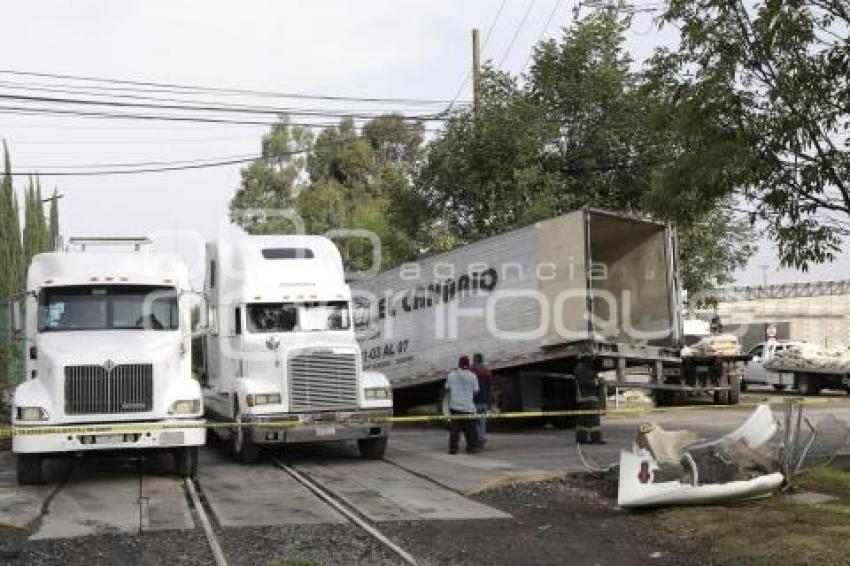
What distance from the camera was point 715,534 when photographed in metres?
9.15

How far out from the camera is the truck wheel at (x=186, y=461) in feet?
45.1

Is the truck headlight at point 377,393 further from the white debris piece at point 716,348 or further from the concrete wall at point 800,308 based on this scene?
the concrete wall at point 800,308

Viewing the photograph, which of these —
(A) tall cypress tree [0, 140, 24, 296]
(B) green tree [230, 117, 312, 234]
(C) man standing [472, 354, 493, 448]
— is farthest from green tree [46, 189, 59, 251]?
(C) man standing [472, 354, 493, 448]

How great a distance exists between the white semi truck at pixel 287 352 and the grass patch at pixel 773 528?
250 inches

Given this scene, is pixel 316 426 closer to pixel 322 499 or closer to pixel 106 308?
pixel 322 499

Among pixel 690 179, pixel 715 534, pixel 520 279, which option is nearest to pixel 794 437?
pixel 715 534

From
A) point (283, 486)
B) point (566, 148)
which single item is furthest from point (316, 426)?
point (566, 148)

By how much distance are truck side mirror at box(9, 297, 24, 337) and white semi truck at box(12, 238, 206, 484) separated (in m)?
0.02

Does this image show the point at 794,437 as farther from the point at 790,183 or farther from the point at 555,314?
the point at 555,314

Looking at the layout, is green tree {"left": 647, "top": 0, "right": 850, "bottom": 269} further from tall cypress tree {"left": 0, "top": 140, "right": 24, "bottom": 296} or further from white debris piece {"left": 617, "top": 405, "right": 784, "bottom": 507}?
tall cypress tree {"left": 0, "top": 140, "right": 24, "bottom": 296}

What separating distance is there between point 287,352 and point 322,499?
13.4 ft

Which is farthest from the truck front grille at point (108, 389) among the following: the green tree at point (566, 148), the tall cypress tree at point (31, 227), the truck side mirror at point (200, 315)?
the tall cypress tree at point (31, 227)

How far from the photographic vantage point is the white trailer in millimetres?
18672

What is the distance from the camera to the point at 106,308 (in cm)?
1389
